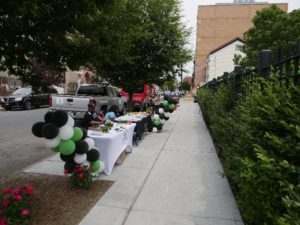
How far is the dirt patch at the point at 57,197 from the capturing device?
12.9 ft

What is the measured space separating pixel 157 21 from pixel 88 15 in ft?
29.8

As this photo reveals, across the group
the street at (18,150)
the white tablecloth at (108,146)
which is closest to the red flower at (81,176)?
the white tablecloth at (108,146)

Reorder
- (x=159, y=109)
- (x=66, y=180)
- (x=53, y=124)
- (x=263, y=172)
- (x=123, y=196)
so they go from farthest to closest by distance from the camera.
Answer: (x=159, y=109), (x=66, y=180), (x=123, y=196), (x=53, y=124), (x=263, y=172)

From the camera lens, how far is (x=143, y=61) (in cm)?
1310

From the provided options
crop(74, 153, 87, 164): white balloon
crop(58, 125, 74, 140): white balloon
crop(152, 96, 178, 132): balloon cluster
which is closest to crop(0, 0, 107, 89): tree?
crop(58, 125, 74, 140): white balloon

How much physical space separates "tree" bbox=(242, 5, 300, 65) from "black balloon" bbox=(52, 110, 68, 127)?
2512 cm

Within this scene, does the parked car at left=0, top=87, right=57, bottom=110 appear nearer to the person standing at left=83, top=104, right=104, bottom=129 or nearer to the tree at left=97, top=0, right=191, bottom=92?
the tree at left=97, top=0, right=191, bottom=92

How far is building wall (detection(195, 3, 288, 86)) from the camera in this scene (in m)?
70.6

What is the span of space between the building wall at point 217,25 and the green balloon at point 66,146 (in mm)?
67509

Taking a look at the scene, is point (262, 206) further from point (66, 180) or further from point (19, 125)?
point (19, 125)

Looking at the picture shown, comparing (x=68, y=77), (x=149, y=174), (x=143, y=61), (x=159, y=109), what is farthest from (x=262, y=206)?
(x=68, y=77)

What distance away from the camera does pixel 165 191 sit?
5.00 m

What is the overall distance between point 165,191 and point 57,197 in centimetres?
172

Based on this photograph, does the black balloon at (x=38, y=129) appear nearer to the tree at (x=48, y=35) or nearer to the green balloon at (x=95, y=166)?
the tree at (x=48, y=35)
